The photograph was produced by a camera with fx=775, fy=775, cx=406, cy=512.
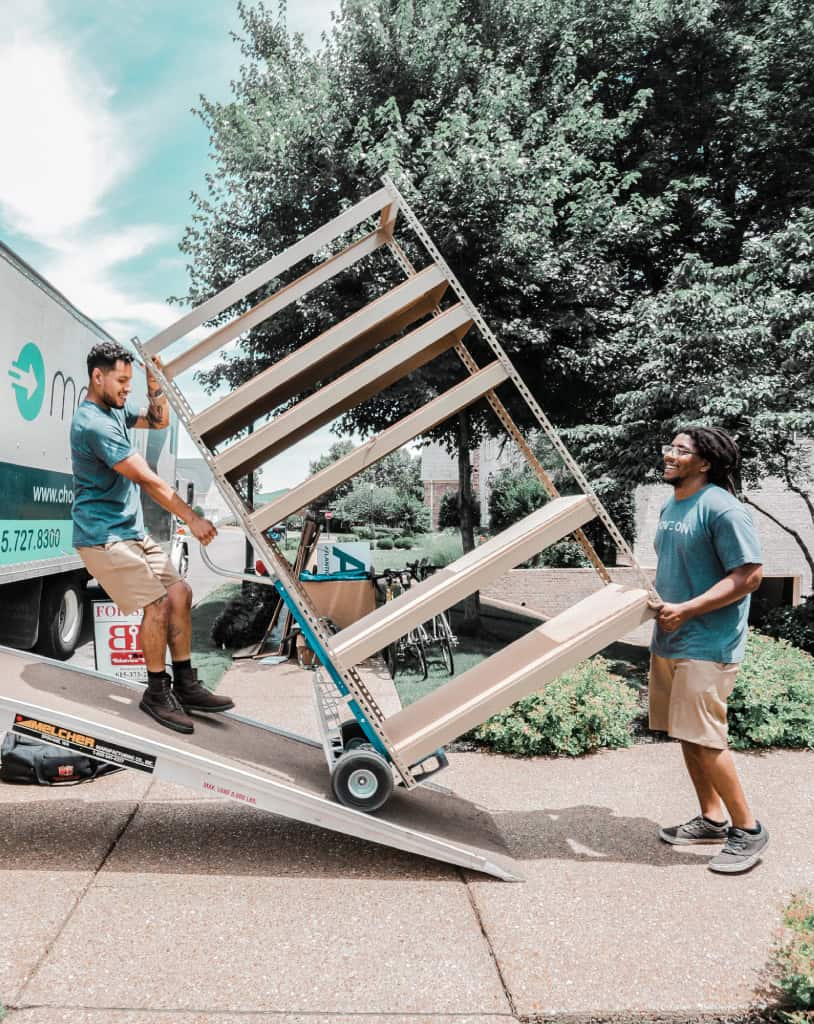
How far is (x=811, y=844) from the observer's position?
3.87 metres

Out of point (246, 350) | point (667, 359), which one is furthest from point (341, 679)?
point (246, 350)

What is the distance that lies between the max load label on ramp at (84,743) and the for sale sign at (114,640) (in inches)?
107

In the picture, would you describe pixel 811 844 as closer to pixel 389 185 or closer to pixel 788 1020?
pixel 788 1020

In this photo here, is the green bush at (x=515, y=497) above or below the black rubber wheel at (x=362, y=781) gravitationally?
below

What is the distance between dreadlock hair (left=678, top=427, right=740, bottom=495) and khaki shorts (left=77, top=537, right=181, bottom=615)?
2.69m

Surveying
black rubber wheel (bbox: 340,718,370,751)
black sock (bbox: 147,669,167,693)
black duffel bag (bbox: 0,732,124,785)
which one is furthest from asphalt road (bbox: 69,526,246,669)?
black rubber wheel (bbox: 340,718,370,751)

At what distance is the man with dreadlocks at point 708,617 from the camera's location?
3539mm

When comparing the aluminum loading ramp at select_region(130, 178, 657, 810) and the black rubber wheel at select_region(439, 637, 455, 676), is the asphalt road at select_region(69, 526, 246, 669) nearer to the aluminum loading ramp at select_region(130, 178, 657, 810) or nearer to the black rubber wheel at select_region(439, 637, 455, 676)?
the aluminum loading ramp at select_region(130, 178, 657, 810)

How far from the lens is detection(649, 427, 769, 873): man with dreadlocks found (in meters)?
3.54

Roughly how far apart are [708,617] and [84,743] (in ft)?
9.45

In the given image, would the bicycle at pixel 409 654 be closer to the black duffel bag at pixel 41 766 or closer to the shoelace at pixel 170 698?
the black duffel bag at pixel 41 766

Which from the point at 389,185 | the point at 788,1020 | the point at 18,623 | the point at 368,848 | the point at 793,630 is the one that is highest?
the point at 389,185

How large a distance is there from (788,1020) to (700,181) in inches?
364

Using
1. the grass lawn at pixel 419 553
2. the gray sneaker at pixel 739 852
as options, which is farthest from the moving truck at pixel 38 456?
the grass lawn at pixel 419 553
